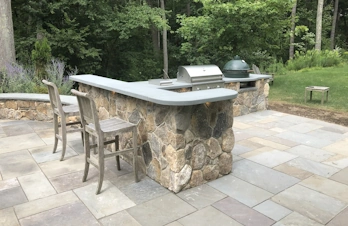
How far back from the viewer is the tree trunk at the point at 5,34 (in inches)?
275

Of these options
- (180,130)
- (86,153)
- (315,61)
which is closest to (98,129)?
(86,153)

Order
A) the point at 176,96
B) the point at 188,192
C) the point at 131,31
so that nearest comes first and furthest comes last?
the point at 176,96 < the point at 188,192 < the point at 131,31

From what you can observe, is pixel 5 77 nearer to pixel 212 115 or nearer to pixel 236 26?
pixel 212 115

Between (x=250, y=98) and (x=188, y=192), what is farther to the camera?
(x=250, y=98)

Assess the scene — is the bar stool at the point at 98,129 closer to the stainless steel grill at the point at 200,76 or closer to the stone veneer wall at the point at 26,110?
the stainless steel grill at the point at 200,76

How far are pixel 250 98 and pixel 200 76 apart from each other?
1.63 metres

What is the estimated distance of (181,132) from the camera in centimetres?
265

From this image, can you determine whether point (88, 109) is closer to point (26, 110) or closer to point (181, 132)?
point (181, 132)

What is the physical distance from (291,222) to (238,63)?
A: 4.22 meters

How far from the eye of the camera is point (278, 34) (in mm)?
9180

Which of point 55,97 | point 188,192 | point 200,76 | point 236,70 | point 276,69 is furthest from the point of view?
point 276,69

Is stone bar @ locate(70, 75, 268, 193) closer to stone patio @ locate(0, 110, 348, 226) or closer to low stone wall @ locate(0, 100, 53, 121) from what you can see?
stone patio @ locate(0, 110, 348, 226)

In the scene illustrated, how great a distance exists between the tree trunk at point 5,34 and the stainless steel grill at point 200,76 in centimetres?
451

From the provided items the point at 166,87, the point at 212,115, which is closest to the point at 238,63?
the point at 166,87
